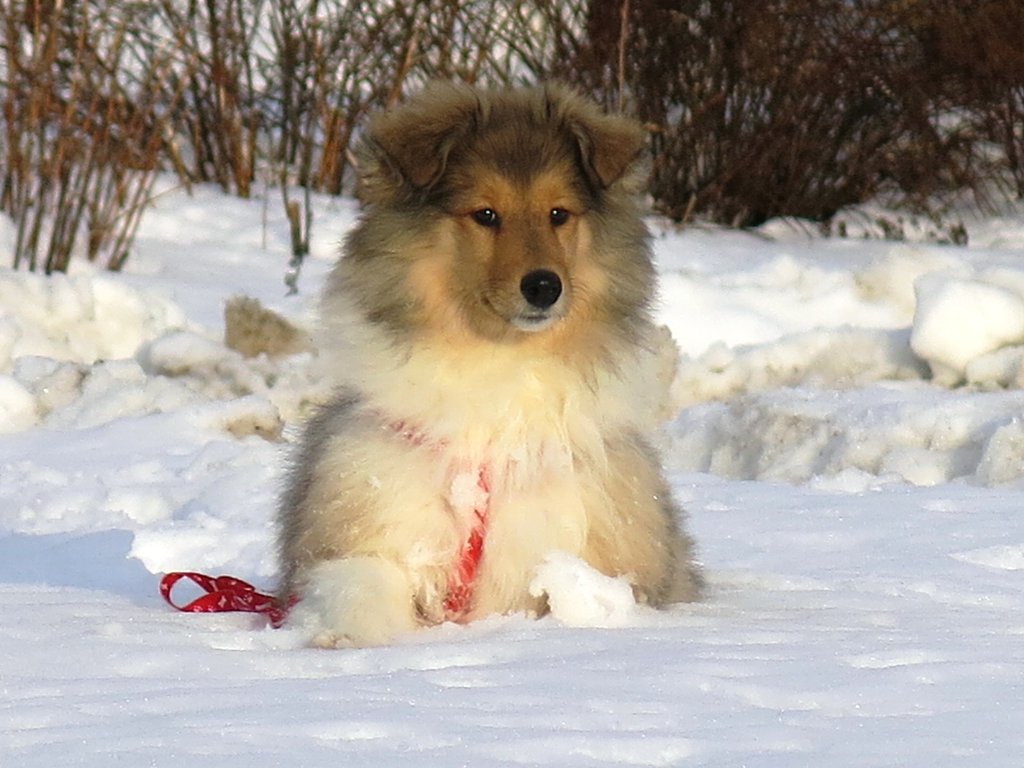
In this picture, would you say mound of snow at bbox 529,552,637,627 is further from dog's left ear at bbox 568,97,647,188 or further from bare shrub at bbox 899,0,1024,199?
bare shrub at bbox 899,0,1024,199

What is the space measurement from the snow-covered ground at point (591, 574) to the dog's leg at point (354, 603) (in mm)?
82

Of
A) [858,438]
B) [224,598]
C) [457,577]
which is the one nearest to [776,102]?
[858,438]

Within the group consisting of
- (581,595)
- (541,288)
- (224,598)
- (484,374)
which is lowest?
(224,598)

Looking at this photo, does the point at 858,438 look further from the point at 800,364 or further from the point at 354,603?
the point at 354,603

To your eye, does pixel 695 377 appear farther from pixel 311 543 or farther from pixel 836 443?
pixel 311 543

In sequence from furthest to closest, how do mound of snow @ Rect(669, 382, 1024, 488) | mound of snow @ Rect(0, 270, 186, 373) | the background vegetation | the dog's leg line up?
1. the background vegetation
2. mound of snow @ Rect(0, 270, 186, 373)
3. mound of snow @ Rect(669, 382, 1024, 488)
4. the dog's leg

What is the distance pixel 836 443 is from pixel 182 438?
112 inches

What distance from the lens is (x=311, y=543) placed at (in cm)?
464

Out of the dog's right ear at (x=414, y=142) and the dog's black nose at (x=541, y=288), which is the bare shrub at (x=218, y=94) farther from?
the dog's black nose at (x=541, y=288)

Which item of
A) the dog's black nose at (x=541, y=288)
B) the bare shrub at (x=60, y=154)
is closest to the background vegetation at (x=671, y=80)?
the bare shrub at (x=60, y=154)

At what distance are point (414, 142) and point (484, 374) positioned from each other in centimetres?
63

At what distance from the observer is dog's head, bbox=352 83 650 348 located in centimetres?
461

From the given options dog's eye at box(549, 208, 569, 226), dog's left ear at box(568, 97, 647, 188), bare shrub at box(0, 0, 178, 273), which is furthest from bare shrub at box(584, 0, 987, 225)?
dog's eye at box(549, 208, 569, 226)

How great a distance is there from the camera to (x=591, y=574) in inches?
178
